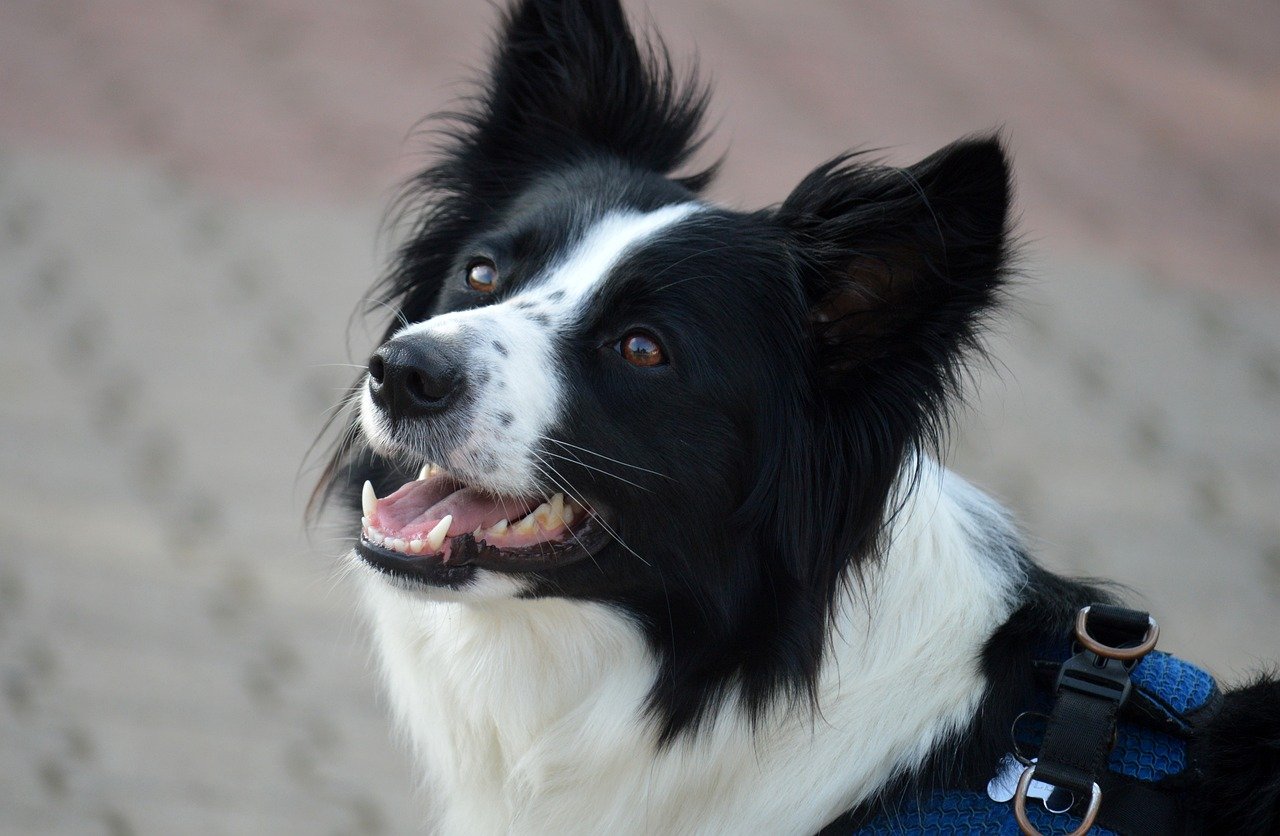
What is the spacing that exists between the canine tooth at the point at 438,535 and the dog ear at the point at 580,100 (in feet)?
3.82

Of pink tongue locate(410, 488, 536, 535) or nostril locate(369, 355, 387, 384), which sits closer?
nostril locate(369, 355, 387, 384)

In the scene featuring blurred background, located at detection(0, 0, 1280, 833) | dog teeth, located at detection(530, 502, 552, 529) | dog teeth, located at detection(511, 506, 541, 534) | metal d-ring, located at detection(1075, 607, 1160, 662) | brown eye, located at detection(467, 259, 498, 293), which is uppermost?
metal d-ring, located at detection(1075, 607, 1160, 662)

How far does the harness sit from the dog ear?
1.61 m

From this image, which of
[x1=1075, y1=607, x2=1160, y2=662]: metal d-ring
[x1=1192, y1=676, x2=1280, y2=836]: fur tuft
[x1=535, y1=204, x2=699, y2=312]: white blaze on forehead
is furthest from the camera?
[x1=535, y1=204, x2=699, y2=312]: white blaze on forehead

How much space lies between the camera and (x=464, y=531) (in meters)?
2.56

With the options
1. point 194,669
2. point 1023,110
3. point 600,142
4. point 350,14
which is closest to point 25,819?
point 194,669

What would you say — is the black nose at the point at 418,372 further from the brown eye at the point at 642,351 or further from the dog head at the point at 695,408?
the brown eye at the point at 642,351

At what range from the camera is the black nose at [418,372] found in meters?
2.44

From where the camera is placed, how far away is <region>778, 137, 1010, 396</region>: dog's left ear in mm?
2307

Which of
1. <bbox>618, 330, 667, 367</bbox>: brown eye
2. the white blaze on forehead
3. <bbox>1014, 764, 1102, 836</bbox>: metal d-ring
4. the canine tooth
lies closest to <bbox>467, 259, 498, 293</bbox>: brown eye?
the white blaze on forehead

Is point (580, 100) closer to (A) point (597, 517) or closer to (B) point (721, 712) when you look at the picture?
(A) point (597, 517)

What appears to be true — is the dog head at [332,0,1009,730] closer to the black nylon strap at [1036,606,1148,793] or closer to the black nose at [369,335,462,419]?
the black nose at [369,335,462,419]

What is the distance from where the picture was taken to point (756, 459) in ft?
8.73

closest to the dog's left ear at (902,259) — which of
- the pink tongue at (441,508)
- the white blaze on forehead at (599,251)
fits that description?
the white blaze on forehead at (599,251)
